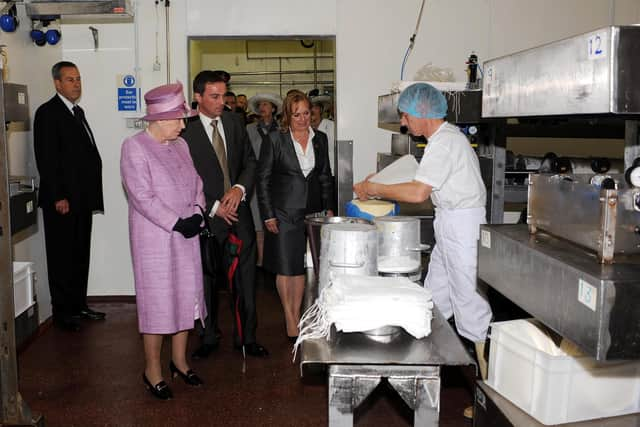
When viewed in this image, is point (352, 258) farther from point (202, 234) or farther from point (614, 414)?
point (202, 234)

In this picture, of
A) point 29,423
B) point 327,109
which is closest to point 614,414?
point 29,423

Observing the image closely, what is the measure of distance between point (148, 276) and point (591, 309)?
87.8 inches

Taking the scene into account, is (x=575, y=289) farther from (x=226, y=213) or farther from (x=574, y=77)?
(x=226, y=213)

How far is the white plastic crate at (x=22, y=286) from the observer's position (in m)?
4.02

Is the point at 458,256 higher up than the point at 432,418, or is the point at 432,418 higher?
the point at 458,256

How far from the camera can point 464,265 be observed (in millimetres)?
3209

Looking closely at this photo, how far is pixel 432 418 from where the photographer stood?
209cm

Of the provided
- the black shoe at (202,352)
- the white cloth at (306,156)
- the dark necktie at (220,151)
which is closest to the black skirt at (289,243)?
the white cloth at (306,156)

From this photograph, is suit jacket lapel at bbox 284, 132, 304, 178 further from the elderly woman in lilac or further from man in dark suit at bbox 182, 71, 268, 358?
the elderly woman in lilac

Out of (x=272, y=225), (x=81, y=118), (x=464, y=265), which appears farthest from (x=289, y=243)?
(x=81, y=118)

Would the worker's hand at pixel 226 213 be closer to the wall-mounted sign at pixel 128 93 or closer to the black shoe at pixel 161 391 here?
the black shoe at pixel 161 391

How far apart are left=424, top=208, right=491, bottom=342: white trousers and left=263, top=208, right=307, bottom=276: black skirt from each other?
1090 mm

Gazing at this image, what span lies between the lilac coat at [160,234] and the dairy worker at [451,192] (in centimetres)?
90

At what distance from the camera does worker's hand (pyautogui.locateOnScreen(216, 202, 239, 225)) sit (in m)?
3.88
